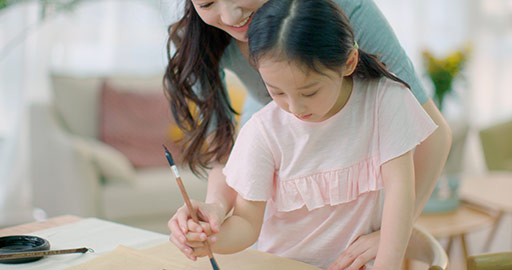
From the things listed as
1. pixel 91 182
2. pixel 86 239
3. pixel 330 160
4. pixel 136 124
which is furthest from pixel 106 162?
pixel 330 160

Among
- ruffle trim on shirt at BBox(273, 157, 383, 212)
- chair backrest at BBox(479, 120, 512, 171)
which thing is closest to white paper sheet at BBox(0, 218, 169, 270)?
ruffle trim on shirt at BBox(273, 157, 383, 212)

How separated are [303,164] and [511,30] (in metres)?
4.21

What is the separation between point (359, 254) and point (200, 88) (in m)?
0.50

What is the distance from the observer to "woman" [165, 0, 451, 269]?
3.34 feet

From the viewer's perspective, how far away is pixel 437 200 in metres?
2.40

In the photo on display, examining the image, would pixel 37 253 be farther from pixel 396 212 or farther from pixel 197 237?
pixel 396 212

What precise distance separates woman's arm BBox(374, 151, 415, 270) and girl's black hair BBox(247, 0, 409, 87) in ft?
0.67

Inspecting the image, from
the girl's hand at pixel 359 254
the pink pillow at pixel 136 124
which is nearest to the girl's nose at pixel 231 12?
the girl's hand at pixel 359 254

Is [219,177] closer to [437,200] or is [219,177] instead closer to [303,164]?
[303,164]

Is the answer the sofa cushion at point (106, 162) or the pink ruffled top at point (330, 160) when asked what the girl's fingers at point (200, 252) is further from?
the sofa cushion at point (106, 162)

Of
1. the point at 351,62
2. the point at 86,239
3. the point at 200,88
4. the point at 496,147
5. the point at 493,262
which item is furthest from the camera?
the point at 496,147

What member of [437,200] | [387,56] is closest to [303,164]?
[387,56]

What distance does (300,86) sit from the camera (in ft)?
2.87

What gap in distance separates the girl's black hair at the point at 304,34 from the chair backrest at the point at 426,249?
38 centimetres
